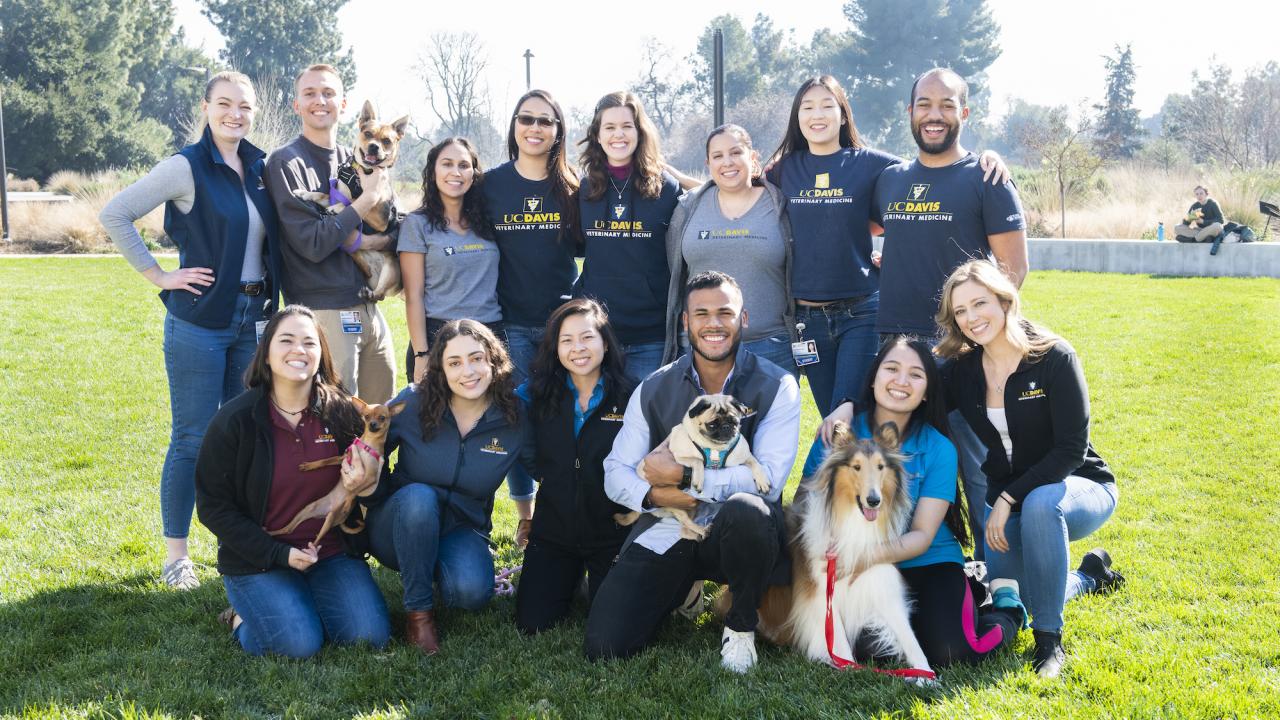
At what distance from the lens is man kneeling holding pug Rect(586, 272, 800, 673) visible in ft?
11.3

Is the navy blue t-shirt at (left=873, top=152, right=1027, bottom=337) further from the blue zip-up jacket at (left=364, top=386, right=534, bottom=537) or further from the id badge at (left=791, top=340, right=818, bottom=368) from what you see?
the blue zip-up jacket at (left=364, top=386, right=534, bottom=537)

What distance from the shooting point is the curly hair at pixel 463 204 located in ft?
15.2

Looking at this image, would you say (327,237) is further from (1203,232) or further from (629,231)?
(1203,232)

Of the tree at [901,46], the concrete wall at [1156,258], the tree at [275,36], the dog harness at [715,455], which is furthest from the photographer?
the tree at [901,46]

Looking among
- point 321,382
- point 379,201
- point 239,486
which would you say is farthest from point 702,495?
point 379,201

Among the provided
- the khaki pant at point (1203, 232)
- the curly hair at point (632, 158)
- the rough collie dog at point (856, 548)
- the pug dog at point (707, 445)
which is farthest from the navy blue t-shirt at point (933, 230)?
the khaki pant at point (1203, 232)

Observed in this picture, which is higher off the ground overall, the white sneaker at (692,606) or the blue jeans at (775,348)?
the blue jeans at (775,348)

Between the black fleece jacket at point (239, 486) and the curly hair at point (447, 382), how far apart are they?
2.08 ft

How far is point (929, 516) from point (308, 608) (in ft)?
8.01

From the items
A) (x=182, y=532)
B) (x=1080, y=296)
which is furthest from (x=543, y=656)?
(x=1080, y=296)

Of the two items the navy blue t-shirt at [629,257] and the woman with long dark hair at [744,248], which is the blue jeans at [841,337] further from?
the navy blue t-shirt at [629,257]

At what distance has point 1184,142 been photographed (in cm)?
4006

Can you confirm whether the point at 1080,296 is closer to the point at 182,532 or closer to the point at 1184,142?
the point at 182,532

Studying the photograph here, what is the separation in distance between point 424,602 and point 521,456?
2.42 feet
